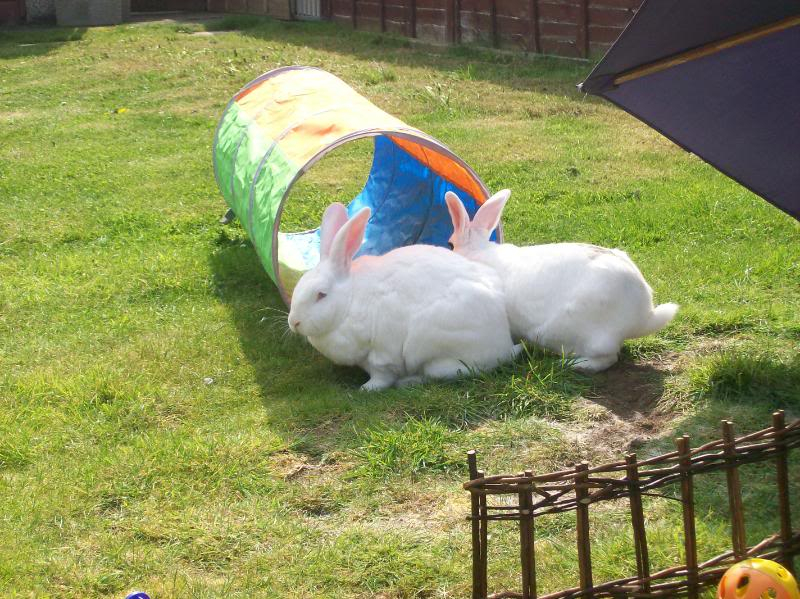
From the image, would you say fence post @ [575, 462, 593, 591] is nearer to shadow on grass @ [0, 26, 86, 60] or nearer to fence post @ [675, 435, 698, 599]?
fence post @ [675, 435, 698, 599]

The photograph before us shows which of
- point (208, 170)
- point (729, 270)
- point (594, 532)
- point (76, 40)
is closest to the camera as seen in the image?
point (594, 532)

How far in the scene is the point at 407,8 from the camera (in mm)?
15000

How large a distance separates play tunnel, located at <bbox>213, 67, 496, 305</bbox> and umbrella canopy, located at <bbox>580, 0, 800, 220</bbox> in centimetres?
96

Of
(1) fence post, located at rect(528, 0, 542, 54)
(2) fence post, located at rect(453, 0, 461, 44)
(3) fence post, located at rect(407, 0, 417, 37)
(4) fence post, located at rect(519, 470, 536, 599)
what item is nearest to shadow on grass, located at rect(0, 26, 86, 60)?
(3) fence post, located at rect(407, 0, 417, 37)

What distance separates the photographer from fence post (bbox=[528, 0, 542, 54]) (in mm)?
12297

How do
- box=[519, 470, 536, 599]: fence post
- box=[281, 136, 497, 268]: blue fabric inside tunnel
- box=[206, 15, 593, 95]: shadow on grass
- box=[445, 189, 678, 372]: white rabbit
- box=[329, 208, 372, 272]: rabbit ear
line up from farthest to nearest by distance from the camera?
box=[206, 15, 593, 95]: shadow on grass, box=[281, 136, 497, 268]: blue fabric inside tunnel, box=[329, 208, 372, 272]: rabbit ear, box=[445, 189, 678, 372]: white rabbit, box=[519, 470, 536, 599]: fence post

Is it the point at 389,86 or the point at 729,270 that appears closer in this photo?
the point at 729,270

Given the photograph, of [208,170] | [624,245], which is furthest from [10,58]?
[624,245]

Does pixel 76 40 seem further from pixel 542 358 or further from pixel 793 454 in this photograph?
pixel 793 454

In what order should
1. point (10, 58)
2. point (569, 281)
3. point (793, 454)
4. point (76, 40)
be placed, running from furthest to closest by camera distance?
point (76, 40)
point (10, 58)
point (569, 281)
point (793, 454)

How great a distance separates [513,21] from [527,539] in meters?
11.1

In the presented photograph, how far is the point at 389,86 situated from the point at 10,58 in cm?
652

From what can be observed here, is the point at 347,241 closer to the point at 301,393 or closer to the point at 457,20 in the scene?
the point at 301,393

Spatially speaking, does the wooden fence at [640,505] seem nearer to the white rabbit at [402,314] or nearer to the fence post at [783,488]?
the fence post at [783,488]
